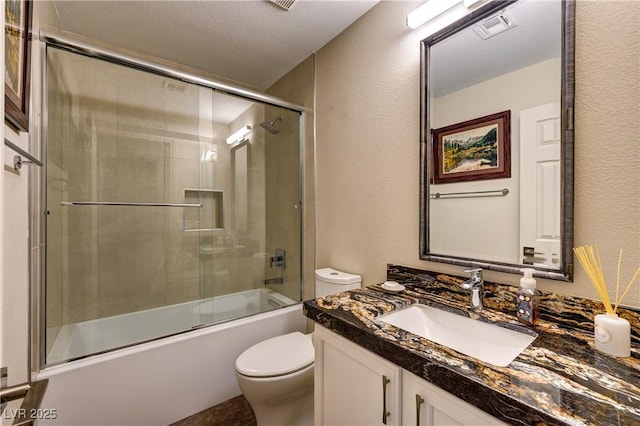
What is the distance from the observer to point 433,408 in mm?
717

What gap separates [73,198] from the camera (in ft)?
5.84

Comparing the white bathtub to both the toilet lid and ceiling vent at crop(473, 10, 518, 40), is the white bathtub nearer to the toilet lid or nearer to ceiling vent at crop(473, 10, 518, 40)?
the toilet lid

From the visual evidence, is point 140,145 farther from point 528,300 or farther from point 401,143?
point 528,300

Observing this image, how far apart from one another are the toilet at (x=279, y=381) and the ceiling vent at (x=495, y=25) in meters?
1.69

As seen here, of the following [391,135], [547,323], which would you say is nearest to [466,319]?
[547,323]

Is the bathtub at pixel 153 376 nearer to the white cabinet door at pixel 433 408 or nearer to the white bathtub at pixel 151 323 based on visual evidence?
the white bathtub at pixel 151 323

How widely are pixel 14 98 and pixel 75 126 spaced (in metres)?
1.15

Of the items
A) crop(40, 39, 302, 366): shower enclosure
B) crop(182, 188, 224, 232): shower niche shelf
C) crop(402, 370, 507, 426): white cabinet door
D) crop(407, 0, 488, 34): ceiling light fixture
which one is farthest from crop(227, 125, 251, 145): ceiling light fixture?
crop(402, 370, 507, 426): white cabinet door

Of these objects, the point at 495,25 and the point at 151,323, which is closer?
the point at 495,25

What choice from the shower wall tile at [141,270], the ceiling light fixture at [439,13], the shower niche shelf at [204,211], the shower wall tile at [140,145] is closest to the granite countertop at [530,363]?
the ceiling light fixture at [439,13]

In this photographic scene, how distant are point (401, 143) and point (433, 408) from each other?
114 centimetres

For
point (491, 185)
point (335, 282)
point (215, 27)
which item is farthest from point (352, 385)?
point (215, 27)

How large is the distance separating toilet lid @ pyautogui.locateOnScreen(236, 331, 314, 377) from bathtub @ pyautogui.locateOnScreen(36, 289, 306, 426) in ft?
1.10

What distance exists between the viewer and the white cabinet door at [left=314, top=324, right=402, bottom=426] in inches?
32.1
